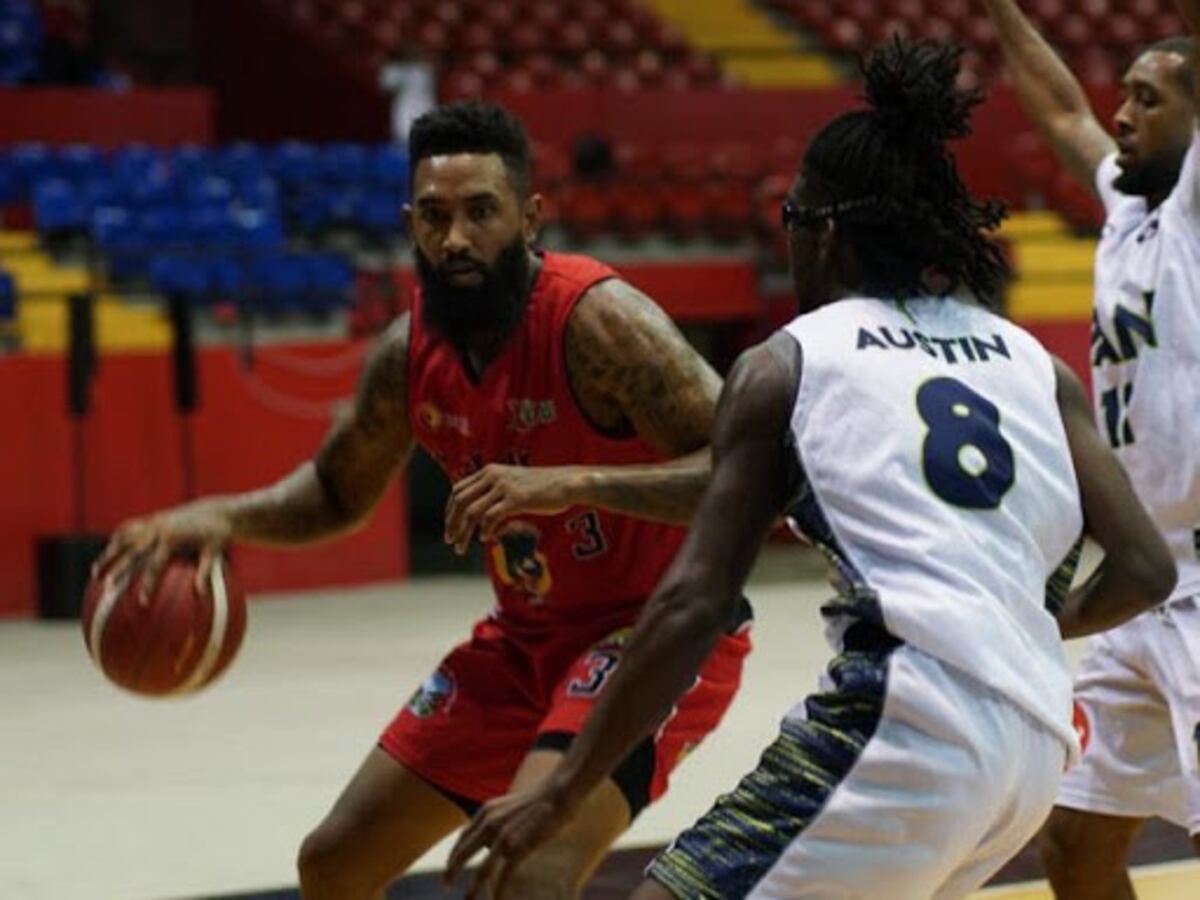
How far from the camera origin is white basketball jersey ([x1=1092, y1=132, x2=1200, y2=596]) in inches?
211

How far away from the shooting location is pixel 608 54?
2050 cm

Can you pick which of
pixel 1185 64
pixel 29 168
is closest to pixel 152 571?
pixel 1185 64

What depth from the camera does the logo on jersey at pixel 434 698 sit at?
5129mm

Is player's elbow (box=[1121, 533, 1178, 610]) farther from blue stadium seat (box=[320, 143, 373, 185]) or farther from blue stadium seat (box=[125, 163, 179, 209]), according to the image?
blue stadium seat (box=[320, 143, 373, 185])

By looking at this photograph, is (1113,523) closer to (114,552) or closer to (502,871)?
(502,871)

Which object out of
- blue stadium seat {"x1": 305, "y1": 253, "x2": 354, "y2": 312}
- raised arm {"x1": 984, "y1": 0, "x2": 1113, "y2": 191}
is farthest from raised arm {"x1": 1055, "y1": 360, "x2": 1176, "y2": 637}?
blue stadium seat {"x1": 305, "y1": 253, "x2": 354, "y2": 312}

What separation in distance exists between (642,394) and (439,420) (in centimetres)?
45

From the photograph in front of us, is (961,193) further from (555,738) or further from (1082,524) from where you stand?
(555,738)

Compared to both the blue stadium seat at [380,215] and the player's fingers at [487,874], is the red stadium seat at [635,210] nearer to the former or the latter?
the blue stadium seat at [380,215]

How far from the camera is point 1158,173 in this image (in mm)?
5645

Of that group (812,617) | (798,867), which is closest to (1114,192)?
(798,867)

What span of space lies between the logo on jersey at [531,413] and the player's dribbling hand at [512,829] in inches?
66.0

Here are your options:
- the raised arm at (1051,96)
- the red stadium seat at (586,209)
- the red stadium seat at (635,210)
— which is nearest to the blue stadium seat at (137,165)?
the red stadium seat at (586,209)

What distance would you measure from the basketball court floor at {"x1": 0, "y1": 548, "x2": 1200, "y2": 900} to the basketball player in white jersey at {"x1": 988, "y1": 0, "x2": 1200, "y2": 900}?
3.91 feet
